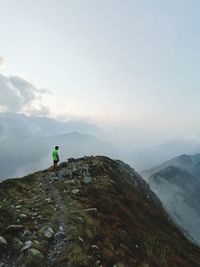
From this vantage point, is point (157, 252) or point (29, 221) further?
point (157, 252)

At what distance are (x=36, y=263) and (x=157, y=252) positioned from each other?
1004cm

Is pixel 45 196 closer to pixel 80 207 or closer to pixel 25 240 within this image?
pixel 80 207

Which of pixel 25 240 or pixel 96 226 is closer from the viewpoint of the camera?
pixel 25 240

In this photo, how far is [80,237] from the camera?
55.0ft

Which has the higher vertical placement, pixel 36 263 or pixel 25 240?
pixel 25 240

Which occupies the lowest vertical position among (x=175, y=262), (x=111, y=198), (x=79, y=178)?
(x=175, y=262)

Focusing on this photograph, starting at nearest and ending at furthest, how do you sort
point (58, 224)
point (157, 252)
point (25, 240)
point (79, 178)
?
Answer: point (25, 240), point (58, 224), point (157, 252), point (79, 178)

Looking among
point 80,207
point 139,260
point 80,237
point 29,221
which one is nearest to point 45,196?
point 80,207

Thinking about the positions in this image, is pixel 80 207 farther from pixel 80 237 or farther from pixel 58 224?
pixel 80 237

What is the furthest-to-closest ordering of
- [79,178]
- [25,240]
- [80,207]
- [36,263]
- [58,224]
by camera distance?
[79,178], [80,207], [58,224], [25,240], [36,263]

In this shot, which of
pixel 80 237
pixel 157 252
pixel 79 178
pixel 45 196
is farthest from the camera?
pixel 79 178

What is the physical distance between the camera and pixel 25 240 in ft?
51.4

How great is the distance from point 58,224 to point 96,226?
8.58 ft

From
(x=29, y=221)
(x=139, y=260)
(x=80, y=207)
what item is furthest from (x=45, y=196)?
(x=139, y=260)
